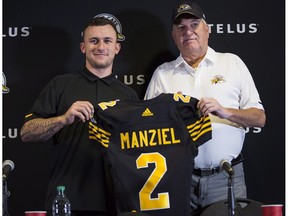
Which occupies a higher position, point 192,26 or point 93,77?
point 192,26

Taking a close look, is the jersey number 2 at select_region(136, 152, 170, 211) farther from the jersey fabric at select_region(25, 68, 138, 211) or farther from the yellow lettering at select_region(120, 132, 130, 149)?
the jersey fabric at select_region(25, 68, 138, 211)

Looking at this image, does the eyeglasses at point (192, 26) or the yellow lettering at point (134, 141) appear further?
the eyeglasses at point (192, 26)

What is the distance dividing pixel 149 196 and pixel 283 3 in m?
1.36

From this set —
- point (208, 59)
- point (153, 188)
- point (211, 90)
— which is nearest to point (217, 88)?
point (211, 90)

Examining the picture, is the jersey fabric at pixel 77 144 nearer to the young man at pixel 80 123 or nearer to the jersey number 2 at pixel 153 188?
the young man at pixel 80 123

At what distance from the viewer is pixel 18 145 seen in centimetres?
278

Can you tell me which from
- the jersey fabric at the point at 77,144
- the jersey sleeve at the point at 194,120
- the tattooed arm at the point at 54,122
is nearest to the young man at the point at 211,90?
the jersey sleeve at the point at 194,120

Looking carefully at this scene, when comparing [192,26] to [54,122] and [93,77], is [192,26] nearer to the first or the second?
[93,77]

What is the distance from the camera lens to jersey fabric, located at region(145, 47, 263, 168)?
8.00ft

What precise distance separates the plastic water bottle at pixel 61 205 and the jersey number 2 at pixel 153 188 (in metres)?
0.31

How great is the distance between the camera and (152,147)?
2203mm

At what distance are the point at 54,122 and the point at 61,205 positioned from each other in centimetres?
36

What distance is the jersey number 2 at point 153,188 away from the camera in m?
2.17

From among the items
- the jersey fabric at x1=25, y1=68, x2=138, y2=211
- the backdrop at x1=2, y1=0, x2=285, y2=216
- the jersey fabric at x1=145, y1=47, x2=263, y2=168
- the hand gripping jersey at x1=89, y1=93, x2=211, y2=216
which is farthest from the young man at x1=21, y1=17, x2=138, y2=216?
the backdrop at x1=2, y1=0, x2=285, y2=216
